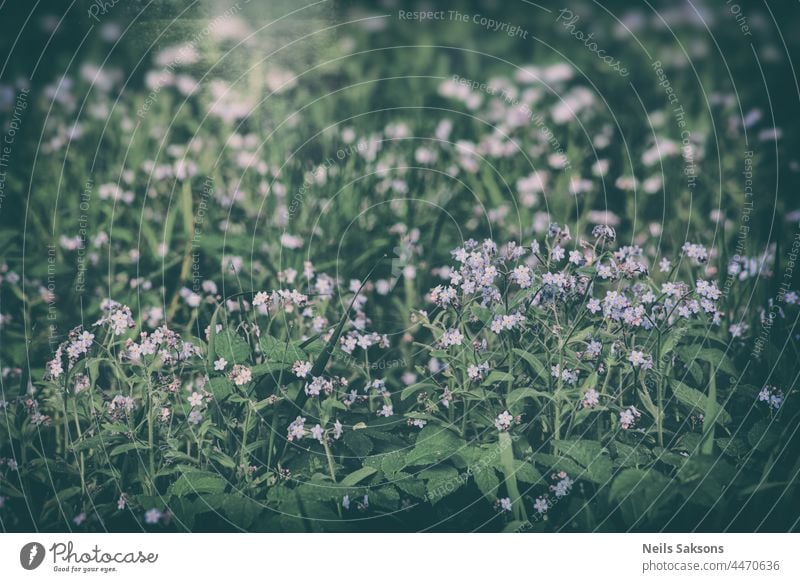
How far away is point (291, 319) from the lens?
7.32 ft

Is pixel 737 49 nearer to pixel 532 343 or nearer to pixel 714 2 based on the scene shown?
pixel 714 2

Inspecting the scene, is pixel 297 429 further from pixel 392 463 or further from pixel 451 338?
pixel 451 338

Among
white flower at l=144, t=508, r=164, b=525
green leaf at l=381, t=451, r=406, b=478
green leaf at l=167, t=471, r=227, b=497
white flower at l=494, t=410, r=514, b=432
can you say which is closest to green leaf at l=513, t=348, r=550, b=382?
white flower at l=494, t=410, r=514, b=432

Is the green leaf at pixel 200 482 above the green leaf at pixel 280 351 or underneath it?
underneath

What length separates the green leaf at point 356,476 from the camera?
201 centimetres

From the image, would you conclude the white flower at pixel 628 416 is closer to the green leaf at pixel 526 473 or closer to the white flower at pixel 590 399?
the white flower at pixel 590 399

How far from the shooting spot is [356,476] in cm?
202

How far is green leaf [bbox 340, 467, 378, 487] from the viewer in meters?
2.01

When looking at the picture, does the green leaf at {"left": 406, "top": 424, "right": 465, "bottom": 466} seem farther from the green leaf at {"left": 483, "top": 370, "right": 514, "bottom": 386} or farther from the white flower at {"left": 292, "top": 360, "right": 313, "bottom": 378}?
the white flower at {"left": 292, "top": 360, "right": 313, "bottom": 378}

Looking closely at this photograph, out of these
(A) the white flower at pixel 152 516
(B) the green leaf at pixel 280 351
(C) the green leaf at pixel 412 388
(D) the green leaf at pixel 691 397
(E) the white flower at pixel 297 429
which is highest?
(B) the green leaf at pixel 280 351

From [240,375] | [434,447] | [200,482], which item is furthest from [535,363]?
[200,482]

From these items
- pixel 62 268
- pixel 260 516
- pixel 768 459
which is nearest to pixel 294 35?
pixel 62 268

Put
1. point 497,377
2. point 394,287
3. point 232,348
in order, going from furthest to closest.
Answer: point 394,287, point 232,348, point 497,377

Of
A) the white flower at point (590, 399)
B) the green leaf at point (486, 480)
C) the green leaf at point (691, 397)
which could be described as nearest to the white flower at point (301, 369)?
the green leaf at point (486, 480)
